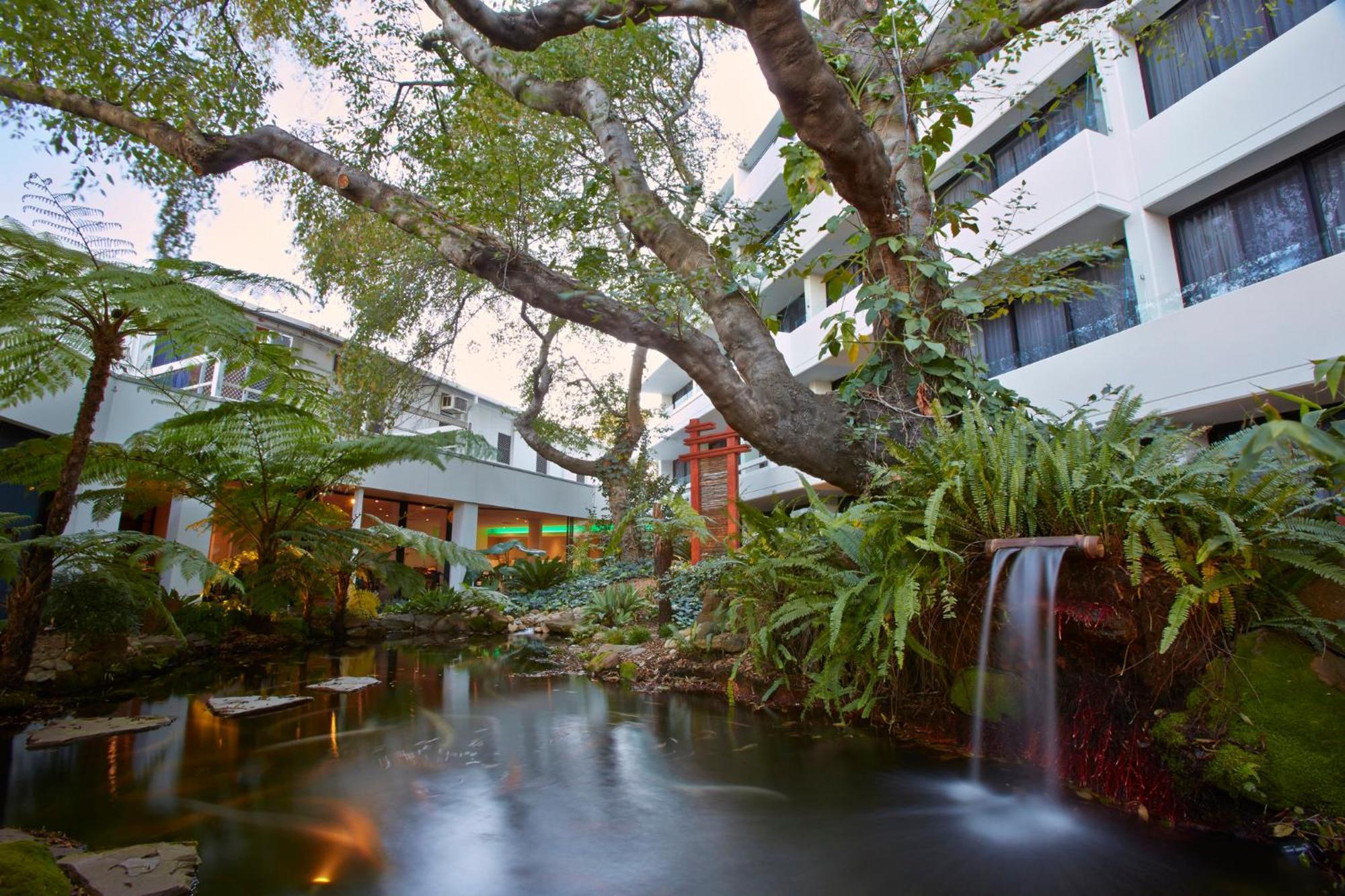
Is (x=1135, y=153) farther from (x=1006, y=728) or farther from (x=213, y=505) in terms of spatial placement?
(x=213, y=505)

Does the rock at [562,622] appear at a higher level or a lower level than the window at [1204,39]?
A: lower

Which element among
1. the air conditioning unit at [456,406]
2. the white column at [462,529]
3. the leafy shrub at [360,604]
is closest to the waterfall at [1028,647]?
the leafy shrub at [360,604]

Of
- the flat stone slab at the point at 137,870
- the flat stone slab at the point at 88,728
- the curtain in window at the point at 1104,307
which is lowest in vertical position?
the flat stone slab at the point at 137,870

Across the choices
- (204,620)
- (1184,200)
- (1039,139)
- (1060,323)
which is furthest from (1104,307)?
(204,620)

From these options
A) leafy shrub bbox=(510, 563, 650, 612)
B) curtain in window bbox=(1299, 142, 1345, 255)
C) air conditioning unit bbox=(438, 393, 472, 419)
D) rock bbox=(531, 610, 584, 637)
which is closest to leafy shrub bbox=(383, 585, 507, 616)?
leafy shrub bbox=(510, 563, 650, 612)

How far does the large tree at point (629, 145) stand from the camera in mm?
4316

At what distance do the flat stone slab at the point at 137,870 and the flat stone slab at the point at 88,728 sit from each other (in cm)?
204

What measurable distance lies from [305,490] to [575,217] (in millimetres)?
5059

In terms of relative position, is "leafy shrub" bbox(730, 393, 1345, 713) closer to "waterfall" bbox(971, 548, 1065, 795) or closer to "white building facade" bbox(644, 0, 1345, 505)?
"waterfall" bbox(971, 548, 1065, 795)

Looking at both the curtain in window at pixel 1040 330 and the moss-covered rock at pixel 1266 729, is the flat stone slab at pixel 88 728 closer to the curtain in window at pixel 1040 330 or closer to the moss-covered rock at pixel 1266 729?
the moss-covered rock at pixel 1266 729

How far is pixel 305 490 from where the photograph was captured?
7.97m

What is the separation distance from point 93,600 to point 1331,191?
1172 centimetres

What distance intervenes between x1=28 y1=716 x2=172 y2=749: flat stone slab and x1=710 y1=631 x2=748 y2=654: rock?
373 centimetres

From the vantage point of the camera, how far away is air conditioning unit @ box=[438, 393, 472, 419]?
62.3ft
